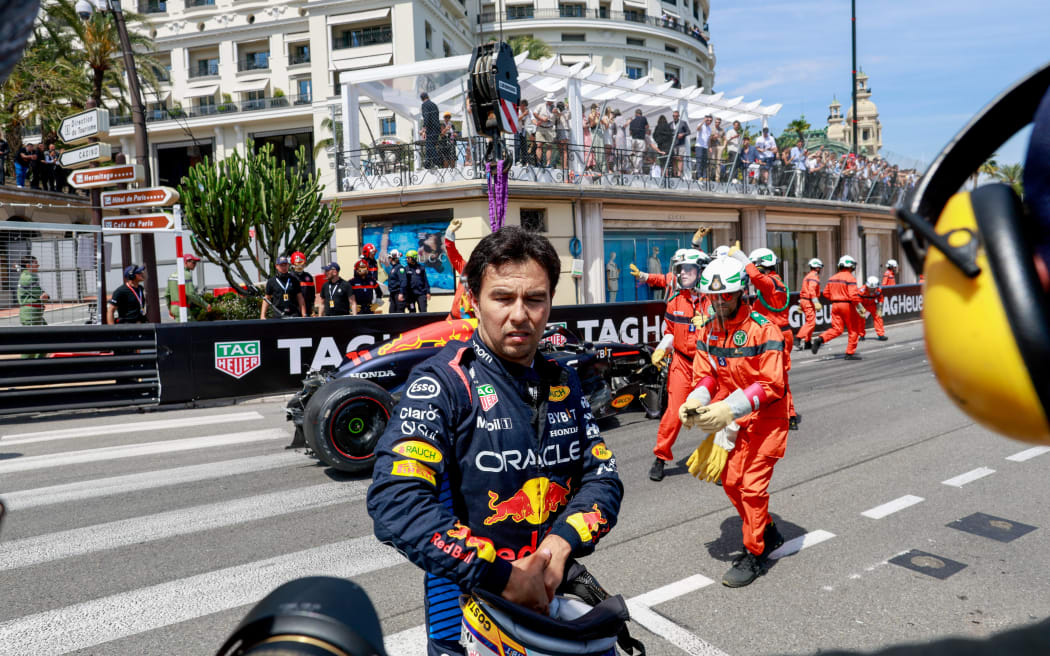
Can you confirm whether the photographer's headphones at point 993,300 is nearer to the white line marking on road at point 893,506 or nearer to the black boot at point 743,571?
the black boot at point 743,571

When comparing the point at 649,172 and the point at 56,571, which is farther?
the point at 649,172

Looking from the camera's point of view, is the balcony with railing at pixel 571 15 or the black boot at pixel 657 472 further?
the balcony with railing at pixel 571 15

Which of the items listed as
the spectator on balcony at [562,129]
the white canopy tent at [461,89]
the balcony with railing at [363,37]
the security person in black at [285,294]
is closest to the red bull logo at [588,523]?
the security person in black at [285,294]

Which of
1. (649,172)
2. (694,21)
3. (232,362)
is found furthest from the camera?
(694,21)

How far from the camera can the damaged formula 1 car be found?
21.7ft

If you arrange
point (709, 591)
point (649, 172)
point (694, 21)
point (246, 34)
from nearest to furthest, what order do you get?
point (709, 591)
point (649, 172)
point (246, 34)
point (694, 21)

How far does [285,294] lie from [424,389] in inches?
487

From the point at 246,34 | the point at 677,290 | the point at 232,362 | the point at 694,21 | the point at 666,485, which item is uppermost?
the point at 694,21

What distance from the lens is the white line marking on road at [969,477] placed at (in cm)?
622

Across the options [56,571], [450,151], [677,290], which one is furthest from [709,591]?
[450,151]

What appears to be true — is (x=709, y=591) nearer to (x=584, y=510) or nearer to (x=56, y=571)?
(x=584, y=510)

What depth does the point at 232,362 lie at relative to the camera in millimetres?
10625

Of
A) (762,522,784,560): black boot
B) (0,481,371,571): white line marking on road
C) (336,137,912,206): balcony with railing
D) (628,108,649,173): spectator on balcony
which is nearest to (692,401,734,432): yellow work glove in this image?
(762,522,784,560): black boot

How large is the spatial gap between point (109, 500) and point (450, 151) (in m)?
16.3
